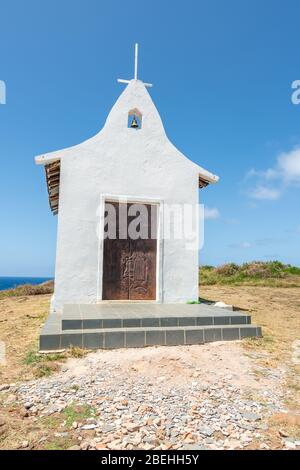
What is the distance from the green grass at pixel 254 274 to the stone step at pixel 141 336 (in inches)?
537

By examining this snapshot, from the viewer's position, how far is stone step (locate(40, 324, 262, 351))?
6.19m

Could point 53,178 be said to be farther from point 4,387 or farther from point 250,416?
point 250,416

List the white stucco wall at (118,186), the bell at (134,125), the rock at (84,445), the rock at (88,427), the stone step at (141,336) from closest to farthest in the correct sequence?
the rock at (84,445) → the rock at (88,427) → the stone step at (141,336) → the white stucco wall at (118,186) → the bell at (134,125)

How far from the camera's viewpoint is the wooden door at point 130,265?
31.2ft

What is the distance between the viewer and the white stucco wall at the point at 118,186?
9.16 m

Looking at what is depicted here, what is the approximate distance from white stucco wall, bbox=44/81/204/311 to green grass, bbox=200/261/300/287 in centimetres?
1165

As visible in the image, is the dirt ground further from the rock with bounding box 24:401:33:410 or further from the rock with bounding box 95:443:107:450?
the rock with bounding box 95:443:107:450

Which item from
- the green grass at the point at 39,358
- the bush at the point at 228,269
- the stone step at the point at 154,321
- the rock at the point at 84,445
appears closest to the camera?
the rock at the point at 84,445

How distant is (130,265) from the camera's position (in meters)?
9.69

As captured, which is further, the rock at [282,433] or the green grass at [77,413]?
the green grass at [77,413]

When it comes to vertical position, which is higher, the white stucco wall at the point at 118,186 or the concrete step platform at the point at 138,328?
the white stucco wall at the point at 118,186

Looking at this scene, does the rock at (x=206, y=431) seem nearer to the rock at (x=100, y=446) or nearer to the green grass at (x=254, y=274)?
the rock at (x=100, y=446)

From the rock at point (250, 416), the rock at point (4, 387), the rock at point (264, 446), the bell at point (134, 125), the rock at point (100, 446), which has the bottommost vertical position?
the rock at point (100, 446)

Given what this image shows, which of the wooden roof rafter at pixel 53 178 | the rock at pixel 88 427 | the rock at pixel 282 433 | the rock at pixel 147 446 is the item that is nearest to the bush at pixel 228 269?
the wooden roof rafter at pixel 53 178
